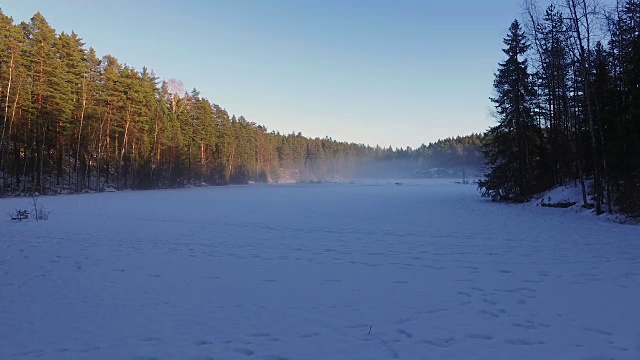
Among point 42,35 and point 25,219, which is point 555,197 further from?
point 42,35

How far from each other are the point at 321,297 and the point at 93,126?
143ft

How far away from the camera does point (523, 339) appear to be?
403cm

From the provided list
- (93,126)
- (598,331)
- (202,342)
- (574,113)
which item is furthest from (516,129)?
(93,126)

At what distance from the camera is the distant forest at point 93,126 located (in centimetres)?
3059

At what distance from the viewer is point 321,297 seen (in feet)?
18.9

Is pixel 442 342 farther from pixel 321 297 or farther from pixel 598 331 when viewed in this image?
pixel 321 297

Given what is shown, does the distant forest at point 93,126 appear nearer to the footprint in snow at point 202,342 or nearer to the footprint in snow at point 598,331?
the footprint in snow at point 202,342

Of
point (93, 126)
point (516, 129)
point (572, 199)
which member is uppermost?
point (93, 126)

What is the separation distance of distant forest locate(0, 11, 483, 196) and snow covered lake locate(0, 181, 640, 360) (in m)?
27.0

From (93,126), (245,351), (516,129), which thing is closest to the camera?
(245,351)

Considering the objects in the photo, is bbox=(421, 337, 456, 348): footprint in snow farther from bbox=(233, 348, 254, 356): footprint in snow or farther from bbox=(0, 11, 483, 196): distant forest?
bbox=(0, 11, 483, 196): distant forest

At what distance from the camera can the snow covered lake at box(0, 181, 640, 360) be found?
3.93 m

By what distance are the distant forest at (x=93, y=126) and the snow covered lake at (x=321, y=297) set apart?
1063 inches

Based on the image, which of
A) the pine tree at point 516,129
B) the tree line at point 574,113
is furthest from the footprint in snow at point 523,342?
the pine tree at point 516,129
